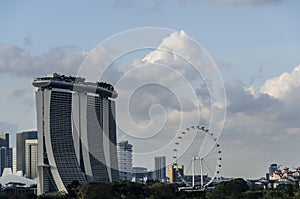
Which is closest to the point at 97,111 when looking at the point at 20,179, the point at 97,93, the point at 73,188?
the point at 97,93

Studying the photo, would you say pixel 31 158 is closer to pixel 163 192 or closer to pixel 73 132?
pixel 73 132

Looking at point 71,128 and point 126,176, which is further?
point 126,176

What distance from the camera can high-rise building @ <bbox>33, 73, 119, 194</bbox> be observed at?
112m

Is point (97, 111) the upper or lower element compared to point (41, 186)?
upper

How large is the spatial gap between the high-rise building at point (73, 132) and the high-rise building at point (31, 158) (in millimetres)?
61956

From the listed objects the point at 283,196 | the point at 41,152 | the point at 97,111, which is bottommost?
the point at 283,196

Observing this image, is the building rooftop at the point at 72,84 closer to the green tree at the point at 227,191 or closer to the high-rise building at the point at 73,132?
the high-rise building at the point at 73,132

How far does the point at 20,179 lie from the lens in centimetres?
15825

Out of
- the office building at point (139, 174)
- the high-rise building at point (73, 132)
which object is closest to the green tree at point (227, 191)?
the high-rise building at point (73, 132)

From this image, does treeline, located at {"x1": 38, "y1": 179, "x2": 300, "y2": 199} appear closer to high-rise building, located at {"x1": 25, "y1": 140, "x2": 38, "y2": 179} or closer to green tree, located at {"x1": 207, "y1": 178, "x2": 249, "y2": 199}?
green tree, located at {"x1": 207, "y1": 178, "x2": 249, "y2": 199}

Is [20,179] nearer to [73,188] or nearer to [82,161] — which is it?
[82,161]

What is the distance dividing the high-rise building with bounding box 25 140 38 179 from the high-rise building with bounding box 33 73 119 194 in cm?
6196

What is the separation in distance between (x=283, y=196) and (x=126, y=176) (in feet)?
303

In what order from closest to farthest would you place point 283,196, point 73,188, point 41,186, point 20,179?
point 283,196, point 73,188, point 41,186, point 20,179
